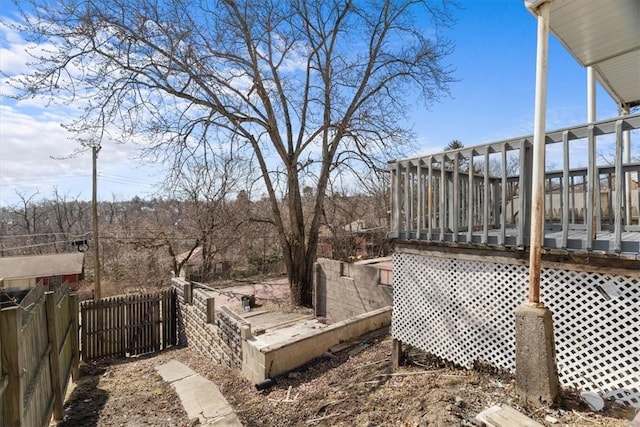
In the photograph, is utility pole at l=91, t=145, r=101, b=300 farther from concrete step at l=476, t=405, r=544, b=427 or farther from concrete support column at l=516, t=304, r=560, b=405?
concrete support column at l=516, t=304, r=560, b=405

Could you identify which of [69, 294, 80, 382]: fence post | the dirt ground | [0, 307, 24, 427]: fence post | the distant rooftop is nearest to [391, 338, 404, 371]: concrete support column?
the dirt ground

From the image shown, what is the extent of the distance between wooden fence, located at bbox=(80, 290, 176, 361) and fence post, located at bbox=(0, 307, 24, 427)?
623 centimetres

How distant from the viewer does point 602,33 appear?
4188 mm

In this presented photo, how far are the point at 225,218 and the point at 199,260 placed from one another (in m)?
7.21

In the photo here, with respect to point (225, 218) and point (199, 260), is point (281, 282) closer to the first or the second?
point (225, 218)

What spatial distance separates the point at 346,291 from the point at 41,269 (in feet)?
46.4

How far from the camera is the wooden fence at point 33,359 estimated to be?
269 cm

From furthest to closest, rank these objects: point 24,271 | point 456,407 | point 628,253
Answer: point 24,271, point 456,407, point 628,253

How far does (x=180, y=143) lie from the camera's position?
34.8ft

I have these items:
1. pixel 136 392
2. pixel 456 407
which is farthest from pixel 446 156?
pixel 136 392

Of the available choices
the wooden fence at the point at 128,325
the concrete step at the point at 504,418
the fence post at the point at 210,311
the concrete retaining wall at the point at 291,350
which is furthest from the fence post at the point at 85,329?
the concrete step at the point at 504,418

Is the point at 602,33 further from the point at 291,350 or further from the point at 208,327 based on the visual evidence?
the point at 208,327

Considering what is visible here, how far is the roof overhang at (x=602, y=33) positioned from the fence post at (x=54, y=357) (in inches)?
235

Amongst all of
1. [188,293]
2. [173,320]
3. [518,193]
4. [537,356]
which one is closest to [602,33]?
[518,193]
